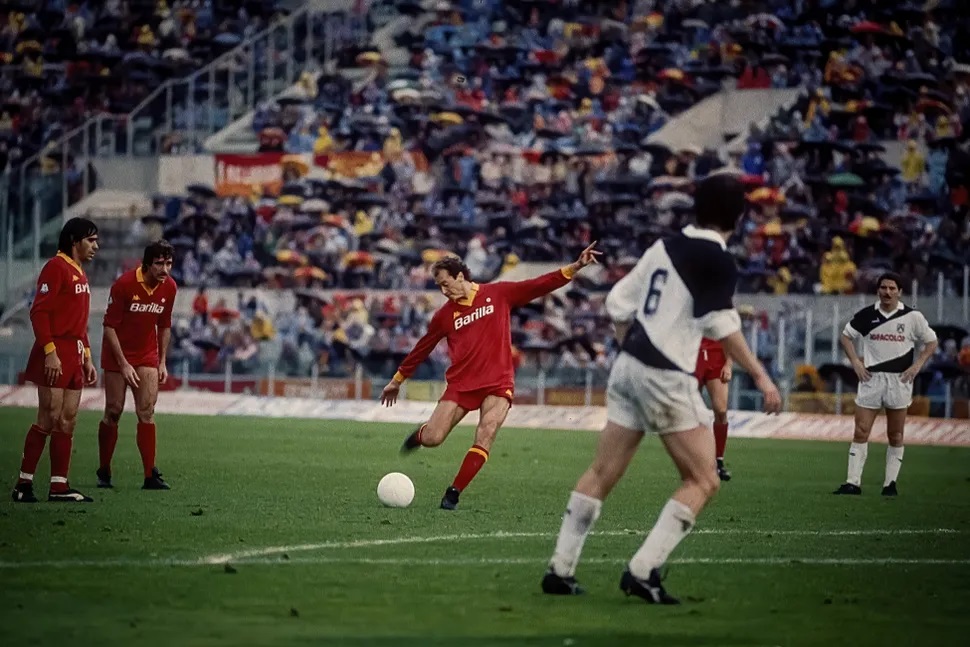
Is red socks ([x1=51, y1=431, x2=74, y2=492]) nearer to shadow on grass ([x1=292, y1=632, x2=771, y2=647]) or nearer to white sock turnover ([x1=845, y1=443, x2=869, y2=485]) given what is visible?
shadow on grass ([x1=292, y1=632, x2=771, y2=647])

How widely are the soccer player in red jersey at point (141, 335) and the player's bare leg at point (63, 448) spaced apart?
3.64 ft

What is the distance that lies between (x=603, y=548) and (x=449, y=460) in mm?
10666

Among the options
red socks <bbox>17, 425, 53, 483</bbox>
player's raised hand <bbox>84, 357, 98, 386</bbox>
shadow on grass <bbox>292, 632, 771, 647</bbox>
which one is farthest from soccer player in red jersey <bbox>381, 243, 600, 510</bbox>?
shadow on grass <bbox>292, 632, 771, 647</bbox>

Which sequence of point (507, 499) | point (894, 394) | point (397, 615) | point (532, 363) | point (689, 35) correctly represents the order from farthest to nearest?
point (689, 35) < point (532, 363) < point (894, 394) < point (507, 499) < point (397, 615)

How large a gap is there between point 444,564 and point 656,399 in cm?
243

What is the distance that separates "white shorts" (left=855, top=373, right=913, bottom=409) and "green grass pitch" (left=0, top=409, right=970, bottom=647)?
102 cm

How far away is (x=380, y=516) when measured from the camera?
48.6ft

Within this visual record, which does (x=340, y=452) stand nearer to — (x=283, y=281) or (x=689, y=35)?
(x=283, y=281)

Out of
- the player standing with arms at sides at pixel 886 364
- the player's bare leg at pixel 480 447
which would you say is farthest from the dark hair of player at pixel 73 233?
the player standing with arms at sides at pixel 886 364

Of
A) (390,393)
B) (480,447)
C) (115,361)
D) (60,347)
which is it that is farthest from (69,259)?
(480,447)

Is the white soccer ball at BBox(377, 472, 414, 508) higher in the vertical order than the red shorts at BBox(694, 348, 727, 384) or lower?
lower

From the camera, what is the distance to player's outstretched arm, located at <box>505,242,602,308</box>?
45.9 ft

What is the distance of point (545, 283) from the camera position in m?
15.3

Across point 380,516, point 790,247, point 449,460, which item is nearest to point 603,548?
point 380,516
